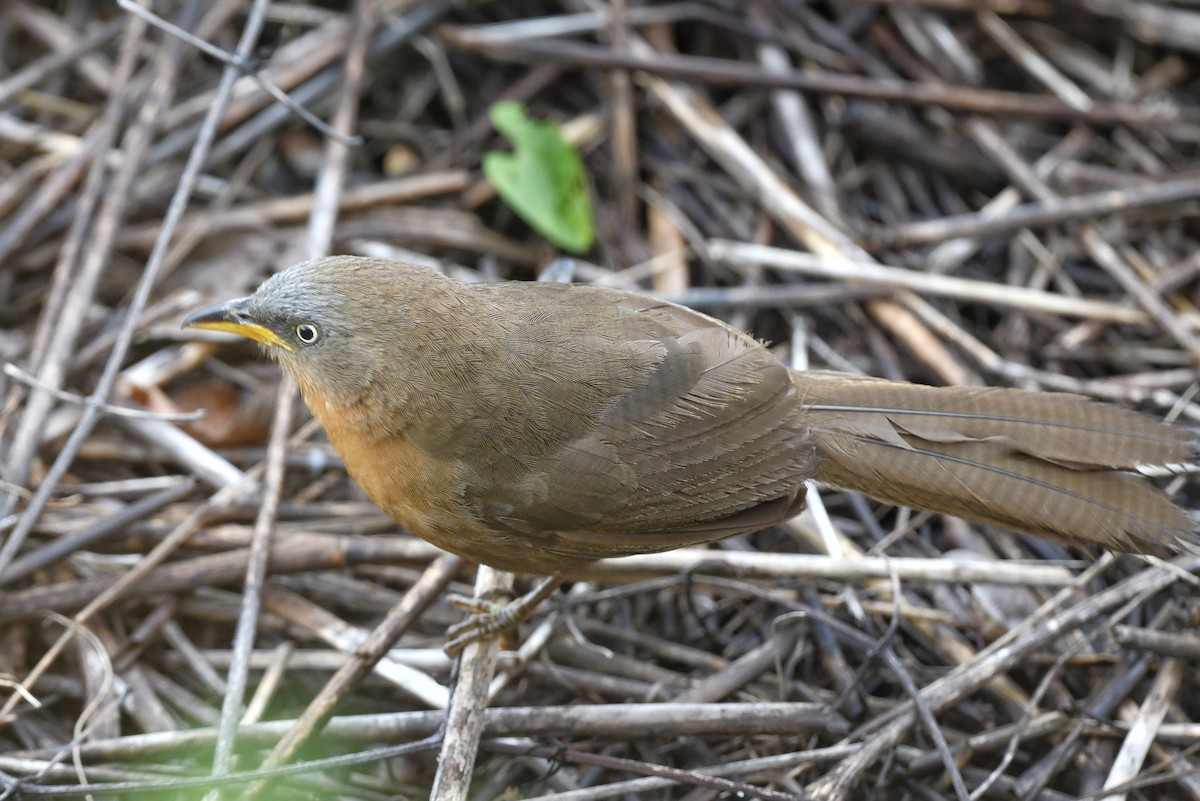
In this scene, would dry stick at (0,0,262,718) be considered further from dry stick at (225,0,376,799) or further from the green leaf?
the green leaf

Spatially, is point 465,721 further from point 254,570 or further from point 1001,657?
point 1001,657

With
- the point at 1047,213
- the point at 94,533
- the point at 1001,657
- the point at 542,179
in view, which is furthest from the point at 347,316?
the point at 1047,213

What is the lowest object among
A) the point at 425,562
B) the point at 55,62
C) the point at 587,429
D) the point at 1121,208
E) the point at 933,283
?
Result: the point at 425,562

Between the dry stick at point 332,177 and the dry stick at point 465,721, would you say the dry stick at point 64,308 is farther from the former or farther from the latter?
the dry stick at point 465,721

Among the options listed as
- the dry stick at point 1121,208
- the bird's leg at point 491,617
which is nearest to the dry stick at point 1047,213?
the dry stick at point 1121,208

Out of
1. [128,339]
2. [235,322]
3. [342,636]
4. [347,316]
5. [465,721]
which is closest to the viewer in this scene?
[465,721]

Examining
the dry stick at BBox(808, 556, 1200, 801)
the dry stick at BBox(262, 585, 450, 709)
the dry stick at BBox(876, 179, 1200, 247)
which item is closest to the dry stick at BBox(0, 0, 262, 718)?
the dry stick at BBox(262, 585, 450, 709)

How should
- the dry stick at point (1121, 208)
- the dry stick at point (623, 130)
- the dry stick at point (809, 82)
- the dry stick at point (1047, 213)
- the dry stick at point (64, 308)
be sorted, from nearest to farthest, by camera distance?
the dry stick at point (64, 308) → the dry stick at point (1121, 208) → the dry stick at point (1047, 213) → the dry stick at point (809, 82) → the dry stick at point (623, 130)
